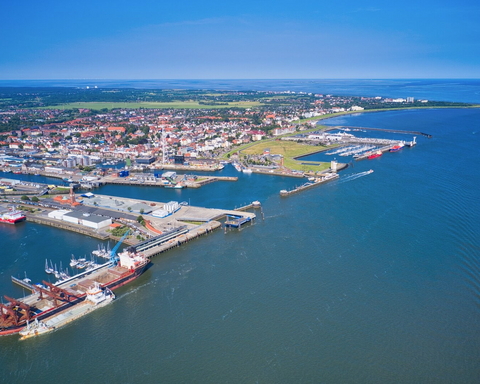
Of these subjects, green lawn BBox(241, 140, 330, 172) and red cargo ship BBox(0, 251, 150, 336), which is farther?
green lawn BBox(241, 140, 330, 172)

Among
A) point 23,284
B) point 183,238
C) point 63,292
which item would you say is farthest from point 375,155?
point 23,284

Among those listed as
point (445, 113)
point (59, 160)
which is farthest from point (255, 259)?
point (445, 113)

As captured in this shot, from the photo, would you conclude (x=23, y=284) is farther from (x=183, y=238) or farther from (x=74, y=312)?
(x=183, y=238)

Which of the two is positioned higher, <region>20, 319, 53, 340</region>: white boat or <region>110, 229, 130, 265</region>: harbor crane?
<region>110, 229, 130, 265</region>: harbor crane

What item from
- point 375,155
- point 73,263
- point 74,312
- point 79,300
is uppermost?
point 375,155

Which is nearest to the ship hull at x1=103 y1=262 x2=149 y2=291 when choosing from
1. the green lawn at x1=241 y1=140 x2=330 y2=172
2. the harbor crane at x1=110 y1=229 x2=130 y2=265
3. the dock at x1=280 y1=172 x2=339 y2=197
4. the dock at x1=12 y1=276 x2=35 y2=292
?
the harbor crane at x1=110 y1=229 x2=130 y2=265

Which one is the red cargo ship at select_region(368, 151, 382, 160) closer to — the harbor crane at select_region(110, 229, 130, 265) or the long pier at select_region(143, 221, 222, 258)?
the long pier at select_region(143, 221, 222, 258)

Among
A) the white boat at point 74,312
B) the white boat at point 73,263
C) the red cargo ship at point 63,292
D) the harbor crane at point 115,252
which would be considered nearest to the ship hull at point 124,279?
the red cargo ship at point 63,292

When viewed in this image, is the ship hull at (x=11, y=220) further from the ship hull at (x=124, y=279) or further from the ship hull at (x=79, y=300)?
the ship hull at (x=124, y=279)
